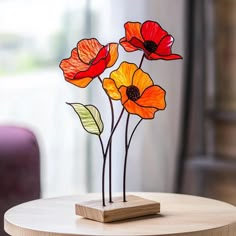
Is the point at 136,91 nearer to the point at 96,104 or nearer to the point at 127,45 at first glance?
the point at 127,45

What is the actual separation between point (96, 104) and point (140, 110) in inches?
58.9

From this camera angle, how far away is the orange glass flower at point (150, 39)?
1.59 metres

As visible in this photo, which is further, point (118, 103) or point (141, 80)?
point (118, 103)

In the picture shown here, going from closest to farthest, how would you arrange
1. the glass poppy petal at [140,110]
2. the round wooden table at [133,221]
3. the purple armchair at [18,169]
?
1. the round wooden table at [133,221]
2. the glass poppy petal at [140,110]
3. the purple armchair at [18,169]

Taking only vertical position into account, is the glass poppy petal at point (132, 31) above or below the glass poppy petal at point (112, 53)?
above

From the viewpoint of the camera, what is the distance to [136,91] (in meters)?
1.57

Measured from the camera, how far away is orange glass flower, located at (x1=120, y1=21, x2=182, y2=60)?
1.59m

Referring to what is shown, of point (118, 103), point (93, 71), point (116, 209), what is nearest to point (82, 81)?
point (93, 71)

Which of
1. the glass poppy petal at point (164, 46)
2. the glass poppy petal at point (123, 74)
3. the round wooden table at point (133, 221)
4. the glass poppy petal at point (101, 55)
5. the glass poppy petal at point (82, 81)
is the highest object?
the glass poppy petal at point (164, 46)

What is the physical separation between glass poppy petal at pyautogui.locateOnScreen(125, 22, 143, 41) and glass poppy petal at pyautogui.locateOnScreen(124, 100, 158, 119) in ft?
0.53

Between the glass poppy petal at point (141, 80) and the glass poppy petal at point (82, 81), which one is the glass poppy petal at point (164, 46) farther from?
the glass poppy petal at point (82, 81)

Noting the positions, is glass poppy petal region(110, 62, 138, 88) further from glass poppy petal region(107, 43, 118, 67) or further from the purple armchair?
the purple armchair

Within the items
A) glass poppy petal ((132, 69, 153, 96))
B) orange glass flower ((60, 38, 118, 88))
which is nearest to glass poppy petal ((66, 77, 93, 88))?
orange glass flower ((60, 38, 118, 88))

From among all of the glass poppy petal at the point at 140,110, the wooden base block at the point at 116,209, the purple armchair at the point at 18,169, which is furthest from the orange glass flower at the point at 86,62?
the purple armchair at the point at 18,169
